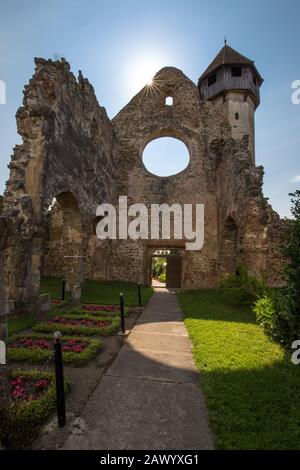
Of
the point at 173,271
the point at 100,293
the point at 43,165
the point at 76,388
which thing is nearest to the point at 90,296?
the point at 100,293

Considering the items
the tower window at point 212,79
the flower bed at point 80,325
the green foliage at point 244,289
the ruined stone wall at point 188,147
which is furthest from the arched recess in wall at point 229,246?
the tower window at point 212,79

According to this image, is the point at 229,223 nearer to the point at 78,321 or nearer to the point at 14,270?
the point at 78,321

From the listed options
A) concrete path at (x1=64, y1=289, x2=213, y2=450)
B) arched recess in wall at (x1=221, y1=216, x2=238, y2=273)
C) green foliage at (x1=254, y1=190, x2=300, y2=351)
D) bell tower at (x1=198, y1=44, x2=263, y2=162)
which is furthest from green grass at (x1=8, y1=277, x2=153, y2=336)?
bell tower at (x1=198, y1=44, x2=263, y2=162)

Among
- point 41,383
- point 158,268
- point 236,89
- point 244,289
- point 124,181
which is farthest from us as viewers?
point 158,268

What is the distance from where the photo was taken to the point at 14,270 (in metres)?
7.09

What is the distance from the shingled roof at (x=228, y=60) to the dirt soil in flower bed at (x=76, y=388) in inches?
978

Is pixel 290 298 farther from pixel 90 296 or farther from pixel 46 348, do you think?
pixel 90 296

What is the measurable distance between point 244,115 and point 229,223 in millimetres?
12613

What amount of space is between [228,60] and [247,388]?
26.3m

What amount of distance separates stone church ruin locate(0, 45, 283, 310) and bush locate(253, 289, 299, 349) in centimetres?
349

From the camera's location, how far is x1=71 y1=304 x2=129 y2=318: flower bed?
7647 mm

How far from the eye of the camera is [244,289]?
29.1 ft

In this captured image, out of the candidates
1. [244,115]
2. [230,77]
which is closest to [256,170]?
[244,115]

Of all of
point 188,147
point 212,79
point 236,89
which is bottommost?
point 188,147
